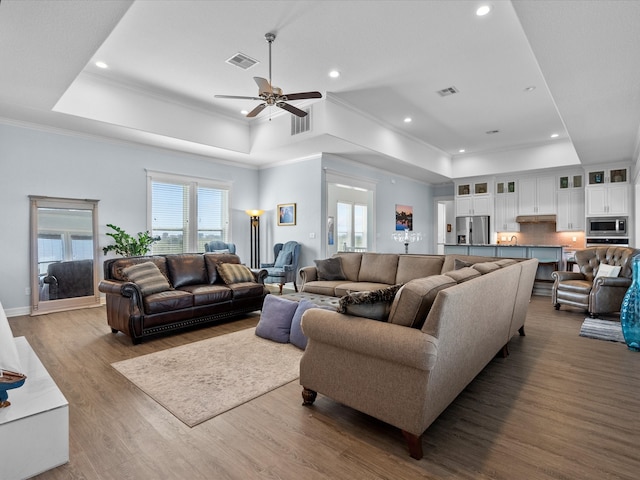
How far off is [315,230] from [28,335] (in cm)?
472

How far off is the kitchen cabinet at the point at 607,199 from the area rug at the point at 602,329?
4323 mm

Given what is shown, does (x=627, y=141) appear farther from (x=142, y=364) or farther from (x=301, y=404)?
(x=142, y=364)

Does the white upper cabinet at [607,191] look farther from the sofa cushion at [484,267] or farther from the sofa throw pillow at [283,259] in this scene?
the sofa throw pillow at [283,259]

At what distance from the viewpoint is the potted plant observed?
5.75 metres

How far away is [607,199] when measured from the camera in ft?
25.5

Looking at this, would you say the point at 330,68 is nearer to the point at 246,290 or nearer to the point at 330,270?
the point at 330,270

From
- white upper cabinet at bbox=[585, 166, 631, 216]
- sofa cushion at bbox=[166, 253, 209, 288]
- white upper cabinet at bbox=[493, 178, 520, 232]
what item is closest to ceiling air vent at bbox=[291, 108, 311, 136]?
sofa cushion at bbox=[166, 253, 209, 288]

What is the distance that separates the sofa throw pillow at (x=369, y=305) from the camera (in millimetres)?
2080

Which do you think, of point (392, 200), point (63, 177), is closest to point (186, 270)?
point (63, 177)

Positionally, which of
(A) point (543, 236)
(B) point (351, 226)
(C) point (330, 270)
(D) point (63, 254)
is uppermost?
(B) point (351, 226)

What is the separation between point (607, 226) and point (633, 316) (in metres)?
5.35

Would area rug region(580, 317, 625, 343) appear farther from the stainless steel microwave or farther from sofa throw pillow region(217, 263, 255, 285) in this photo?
sofa throw pillow region(217, 263, 255, 285)

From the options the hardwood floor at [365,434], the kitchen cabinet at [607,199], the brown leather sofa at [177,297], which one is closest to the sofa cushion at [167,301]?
the brown leather sofa at [177,297]

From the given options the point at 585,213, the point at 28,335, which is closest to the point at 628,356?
the point at 585,213
